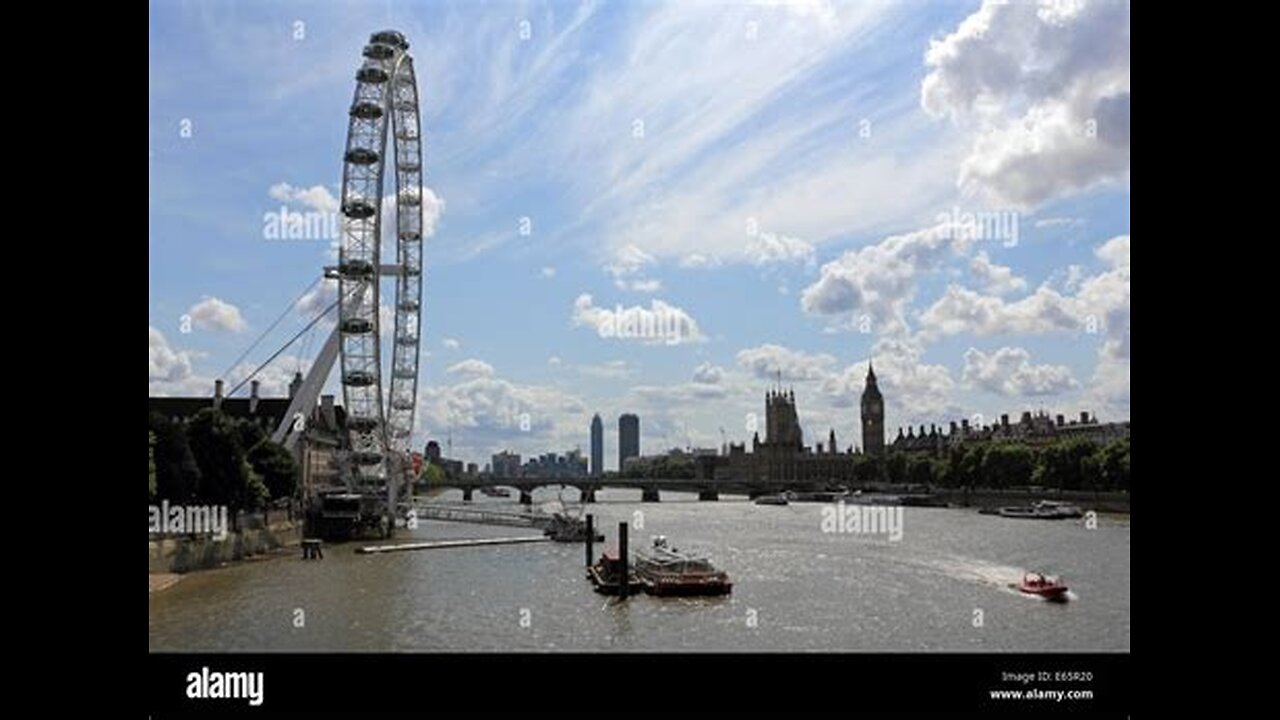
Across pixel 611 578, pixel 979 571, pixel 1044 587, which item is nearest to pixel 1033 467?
pixel 979 571

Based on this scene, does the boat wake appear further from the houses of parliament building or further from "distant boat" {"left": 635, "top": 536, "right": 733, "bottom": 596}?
the houses of parliament building

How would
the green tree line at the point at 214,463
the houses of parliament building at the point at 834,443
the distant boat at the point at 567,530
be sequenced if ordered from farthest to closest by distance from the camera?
the houses of parliament building at the point at 834,443 < the distant boat at the point at 567,530 < the green tree line at the point at 214,463

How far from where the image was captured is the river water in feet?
69.0

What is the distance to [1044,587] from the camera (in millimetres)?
26750

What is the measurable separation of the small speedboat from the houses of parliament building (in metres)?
88.0

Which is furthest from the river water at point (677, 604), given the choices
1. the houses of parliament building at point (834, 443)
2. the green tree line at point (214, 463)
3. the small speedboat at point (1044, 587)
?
the houses of parliament building at point (834, 443)

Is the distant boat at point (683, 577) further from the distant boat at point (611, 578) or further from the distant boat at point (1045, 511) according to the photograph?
the distant boat at point (1045, 511)

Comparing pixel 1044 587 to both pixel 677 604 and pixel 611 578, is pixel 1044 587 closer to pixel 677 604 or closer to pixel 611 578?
pixel 677 604

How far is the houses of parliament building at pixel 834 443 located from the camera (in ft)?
396

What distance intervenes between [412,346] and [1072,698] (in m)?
48.4

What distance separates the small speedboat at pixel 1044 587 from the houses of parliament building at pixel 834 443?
88.0m

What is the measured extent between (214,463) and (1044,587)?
79.4 ft
